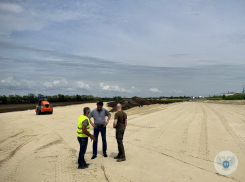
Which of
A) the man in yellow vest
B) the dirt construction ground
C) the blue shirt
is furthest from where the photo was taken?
the blue shirt

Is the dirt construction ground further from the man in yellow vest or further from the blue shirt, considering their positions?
the blue shirt

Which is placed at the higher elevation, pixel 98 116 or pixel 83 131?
pixel 98 116

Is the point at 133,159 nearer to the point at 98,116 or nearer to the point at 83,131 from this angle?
the point at 98,116

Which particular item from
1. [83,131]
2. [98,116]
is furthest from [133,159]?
[83,131]

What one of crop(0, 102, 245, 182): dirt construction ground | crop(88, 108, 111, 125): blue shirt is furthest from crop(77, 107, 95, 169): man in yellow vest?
crop(88, 108, 111, 125): blue shirt

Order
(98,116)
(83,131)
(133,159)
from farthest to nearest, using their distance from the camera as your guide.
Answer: (98,116), (133,159), (83,131)

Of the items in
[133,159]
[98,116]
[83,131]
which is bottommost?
[133,159]

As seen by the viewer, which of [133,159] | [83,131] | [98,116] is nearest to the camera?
[83,131]

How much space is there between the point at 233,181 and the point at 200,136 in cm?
633

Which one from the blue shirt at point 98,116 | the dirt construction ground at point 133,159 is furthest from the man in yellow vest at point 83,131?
the blue shirt at point 98,116

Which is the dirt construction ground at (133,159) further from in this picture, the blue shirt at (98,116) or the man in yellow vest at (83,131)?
the blue shirt at (98,116)

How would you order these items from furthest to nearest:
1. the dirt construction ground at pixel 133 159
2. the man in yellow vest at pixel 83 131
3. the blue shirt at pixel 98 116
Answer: the blue shirt at pixel 98 116, the man in yellow vest at pixel 83 131, the dirt construction ground at pixel 133 159

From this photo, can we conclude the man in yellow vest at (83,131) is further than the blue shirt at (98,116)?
No

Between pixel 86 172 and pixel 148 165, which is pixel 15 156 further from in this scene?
pixel 148 165
